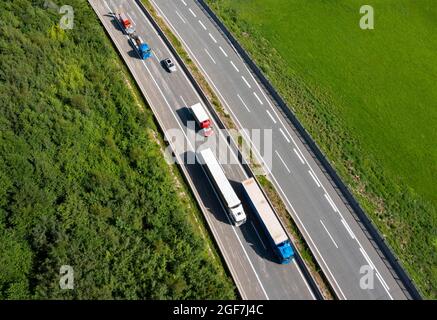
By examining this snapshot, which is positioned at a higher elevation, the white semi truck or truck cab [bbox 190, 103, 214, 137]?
truck cab [bbox 190, 103, 214, 137]

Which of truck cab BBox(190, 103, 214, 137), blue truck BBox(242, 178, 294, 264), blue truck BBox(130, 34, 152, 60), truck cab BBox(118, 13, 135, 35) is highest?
truck cab BBox(118, 13, 135, 35)

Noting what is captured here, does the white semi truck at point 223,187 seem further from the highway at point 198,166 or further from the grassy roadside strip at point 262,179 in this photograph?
the grassy roadside strip at point 262,179

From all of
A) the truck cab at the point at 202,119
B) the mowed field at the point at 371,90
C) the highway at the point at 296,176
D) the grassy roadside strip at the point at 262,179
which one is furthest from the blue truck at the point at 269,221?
the mowed field at the point at 371,90

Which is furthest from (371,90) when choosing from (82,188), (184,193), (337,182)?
(82,188)

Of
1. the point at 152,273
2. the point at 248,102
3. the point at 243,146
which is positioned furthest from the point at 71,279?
the point at 248,102

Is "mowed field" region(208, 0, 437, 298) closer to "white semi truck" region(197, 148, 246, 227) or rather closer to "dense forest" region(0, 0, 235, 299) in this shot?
"white semi truck" region(197, 148, 246, 227)

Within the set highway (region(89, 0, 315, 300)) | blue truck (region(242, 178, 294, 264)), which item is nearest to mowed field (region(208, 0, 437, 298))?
blue truck (region(242, 178, 294, 264))
